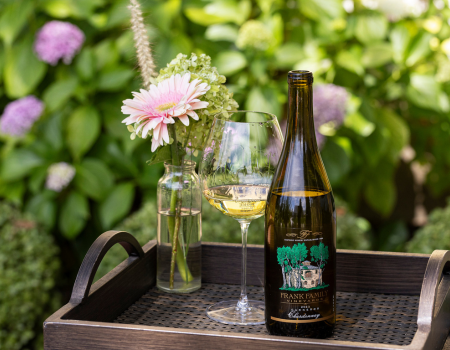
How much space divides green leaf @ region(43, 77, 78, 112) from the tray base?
49.7 inches

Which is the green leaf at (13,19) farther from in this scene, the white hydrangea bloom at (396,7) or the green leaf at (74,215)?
the white hydrangea bloom at (396,7)

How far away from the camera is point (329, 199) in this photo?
70 centimetres

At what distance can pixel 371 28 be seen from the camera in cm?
197

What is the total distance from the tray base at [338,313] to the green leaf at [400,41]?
1.35 metres

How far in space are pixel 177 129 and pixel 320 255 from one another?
28cm

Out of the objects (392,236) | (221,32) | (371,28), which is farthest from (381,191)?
(221,32)

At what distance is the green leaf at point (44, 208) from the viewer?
6.63 feet

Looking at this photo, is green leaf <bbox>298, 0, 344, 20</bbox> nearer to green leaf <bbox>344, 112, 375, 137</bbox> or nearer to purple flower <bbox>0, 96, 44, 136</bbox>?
green leaf <bbox>344, 112, 375, 137</bbox>

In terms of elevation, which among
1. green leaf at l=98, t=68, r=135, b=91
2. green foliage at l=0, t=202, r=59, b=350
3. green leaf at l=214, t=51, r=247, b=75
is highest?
green leaf at l=214, t=51, r=247, b=75

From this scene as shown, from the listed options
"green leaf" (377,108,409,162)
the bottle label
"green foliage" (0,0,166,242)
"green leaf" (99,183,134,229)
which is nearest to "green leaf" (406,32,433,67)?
"green leaf" (377,108,409,162)

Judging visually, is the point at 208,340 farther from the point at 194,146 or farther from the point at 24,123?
the point at 24,123

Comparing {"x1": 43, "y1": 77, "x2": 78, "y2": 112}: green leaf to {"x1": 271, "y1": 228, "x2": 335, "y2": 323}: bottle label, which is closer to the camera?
{"x1": 271, "y1": 228, "x2": 335, "y2": 323}: bottle label

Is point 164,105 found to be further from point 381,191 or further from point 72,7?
point 381,191

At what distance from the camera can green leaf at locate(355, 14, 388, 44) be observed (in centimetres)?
196
